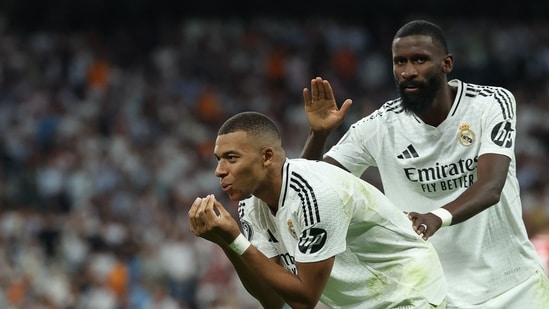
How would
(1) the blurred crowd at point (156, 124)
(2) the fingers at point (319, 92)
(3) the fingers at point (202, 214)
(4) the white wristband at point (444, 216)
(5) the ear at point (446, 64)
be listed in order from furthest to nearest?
(1) the blurred crowd at point (156, 124) < (2) the fingers at point (319, 92) < (5) the ear at point (446, 64) < (4) the white wristband at point (444, 216) < (3) the fingers at point (202, 214)

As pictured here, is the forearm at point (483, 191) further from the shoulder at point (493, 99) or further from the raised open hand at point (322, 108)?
the raised open hand at point (322, 108)

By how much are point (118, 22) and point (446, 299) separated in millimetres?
16464

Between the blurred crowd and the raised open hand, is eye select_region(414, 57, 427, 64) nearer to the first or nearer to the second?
the raised open hand

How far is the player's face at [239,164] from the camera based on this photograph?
222 inches

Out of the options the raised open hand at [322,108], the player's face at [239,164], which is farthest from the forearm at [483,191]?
the player's face at [239,164]

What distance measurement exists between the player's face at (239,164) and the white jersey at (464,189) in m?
1.24

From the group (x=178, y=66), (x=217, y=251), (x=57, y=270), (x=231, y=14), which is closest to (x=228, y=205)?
(x=217, y=251)

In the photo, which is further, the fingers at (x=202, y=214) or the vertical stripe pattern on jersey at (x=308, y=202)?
the vertical stripe pattern on jersey at (x=308, y=202)

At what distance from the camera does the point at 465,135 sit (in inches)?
252

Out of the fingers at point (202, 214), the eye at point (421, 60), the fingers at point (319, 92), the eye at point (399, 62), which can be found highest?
the fingers at point (319, 92)

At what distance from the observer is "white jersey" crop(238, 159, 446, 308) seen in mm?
5531

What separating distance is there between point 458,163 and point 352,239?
0.98m

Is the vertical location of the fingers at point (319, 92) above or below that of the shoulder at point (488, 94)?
above

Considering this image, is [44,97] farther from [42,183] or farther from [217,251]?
[217,251]
